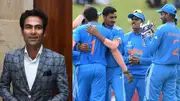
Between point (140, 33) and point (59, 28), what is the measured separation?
13.8 ft

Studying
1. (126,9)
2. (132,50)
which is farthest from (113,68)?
(126,9)

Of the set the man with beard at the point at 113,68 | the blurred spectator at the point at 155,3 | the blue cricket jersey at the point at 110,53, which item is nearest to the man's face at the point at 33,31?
the man with beard at the point at 113,68

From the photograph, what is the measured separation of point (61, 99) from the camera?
145 inches

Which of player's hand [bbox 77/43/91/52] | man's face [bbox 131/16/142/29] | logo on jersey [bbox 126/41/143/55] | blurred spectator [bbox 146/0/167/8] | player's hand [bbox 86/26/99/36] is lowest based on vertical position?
logo on jersey [bbox 126/41/143/55]

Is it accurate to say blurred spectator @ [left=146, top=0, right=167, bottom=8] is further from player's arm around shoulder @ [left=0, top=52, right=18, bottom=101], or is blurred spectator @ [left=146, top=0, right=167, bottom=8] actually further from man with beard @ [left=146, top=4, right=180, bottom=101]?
player's arm around shoulder @ [left=0, top=52, right=18, bottom=101]

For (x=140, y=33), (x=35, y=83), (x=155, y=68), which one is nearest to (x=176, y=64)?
(x=155, y=68)

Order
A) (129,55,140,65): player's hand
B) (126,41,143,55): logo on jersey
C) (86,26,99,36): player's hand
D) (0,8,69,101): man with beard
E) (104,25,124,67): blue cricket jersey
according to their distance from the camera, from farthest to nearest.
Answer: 1. (126,41,143,55): logo on jersey
2. (129,55,140,65): player's hand
3. (104,25,124,67): blue cricket jersey
4. (86,26,99,36): player's hand
5. (0,8,69,101): man with beard

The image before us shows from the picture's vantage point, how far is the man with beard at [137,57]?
320 inches

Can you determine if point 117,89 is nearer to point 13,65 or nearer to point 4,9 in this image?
point 4,9

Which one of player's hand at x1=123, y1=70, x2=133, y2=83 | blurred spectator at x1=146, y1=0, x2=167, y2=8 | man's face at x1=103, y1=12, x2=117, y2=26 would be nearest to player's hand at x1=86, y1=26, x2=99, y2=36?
man's face at x1=103, y1=12, x2=117, y2=26

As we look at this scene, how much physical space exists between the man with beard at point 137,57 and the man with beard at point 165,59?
0.47 m

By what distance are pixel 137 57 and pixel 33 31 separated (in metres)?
4.63

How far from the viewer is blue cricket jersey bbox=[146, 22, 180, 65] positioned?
7.36 metres

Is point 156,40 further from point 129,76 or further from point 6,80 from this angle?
point 6,80
